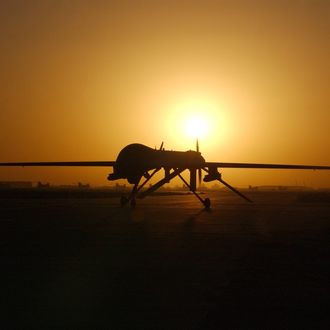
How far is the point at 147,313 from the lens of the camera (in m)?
7.10

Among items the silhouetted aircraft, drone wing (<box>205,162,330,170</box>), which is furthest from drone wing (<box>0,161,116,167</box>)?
drone wing (<box>205,162,330,170</box>)

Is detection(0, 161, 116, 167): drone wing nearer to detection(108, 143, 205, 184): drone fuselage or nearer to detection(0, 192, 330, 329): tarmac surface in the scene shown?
detection(108, 143, 205, 184): drone fuselage

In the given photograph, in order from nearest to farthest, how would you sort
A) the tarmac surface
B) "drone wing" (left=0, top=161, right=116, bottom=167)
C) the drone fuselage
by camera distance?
the tarmac surface, the drone fuselage, "drone wing" (left=0, top=161, right=116, bottom=167)

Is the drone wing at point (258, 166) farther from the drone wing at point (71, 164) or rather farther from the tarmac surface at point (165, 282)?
the tarmac surface at point (165, 282)

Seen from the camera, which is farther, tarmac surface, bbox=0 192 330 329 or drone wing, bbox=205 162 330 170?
drone wing, bbox=205 162 330 170

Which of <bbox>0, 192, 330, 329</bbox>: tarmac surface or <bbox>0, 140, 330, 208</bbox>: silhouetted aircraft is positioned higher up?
<bbox>0, 140, 330, 208</bbox>: silhouetted aircraft

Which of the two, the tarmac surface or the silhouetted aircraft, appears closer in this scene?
the tarmac surface

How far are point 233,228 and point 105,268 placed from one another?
35.2ft

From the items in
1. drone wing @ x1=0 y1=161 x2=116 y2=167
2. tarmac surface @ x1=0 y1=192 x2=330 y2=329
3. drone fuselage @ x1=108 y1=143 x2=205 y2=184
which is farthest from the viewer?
drone wing @ x1=0 y1=161 x2=116 y2=167

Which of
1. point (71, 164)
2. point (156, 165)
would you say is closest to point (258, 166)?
point (156, 165)

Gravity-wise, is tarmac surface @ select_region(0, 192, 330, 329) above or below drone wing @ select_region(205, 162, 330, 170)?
below

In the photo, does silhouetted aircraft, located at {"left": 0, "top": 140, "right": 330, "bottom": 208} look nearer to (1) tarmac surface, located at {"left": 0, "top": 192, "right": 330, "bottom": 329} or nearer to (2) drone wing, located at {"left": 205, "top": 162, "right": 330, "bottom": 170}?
(2) drone wing, located at {"left": 205, "top": 162, "right": 330, "bottom": 170}

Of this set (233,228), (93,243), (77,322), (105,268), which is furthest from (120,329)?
(233,228)

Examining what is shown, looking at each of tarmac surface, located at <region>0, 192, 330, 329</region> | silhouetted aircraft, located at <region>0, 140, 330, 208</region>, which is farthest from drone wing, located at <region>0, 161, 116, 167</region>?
tarmac surface, located at <region>0, 192, 330, 329</region>
